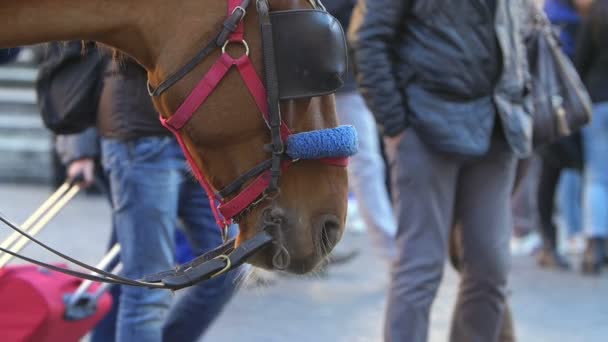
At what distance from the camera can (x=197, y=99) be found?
2408 mm

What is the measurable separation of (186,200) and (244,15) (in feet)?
5.68

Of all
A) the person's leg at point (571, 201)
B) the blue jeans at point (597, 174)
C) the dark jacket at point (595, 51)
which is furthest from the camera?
the person's leg at point (571, 201)

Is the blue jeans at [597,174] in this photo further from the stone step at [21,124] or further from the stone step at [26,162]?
the stone step at [21,124]

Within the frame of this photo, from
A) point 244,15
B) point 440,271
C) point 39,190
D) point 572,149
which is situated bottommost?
point 39,190

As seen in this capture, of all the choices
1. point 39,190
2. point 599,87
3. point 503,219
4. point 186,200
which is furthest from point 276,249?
point 39,190

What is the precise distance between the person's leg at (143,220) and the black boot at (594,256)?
4356 millimetres

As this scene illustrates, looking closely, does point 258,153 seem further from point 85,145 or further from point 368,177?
point 368,177

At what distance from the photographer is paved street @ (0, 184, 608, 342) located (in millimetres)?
5777

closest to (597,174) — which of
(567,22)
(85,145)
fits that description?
(567,22)

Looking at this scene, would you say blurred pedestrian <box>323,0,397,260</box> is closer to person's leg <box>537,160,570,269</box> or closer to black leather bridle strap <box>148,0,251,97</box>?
person's leg <box>537,160,570,269</box>

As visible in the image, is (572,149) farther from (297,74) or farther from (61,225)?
(297,74)

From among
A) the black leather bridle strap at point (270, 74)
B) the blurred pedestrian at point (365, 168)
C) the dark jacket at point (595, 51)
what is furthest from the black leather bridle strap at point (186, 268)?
the dark jacket at point (595, 51)

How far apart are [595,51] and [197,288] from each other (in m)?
4.27

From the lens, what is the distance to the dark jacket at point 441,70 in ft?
13.3
